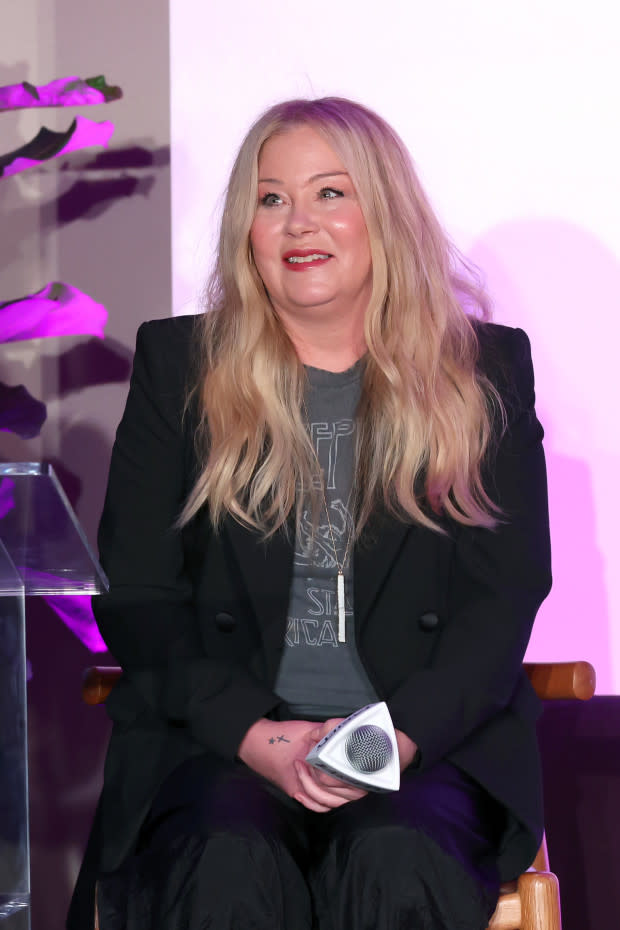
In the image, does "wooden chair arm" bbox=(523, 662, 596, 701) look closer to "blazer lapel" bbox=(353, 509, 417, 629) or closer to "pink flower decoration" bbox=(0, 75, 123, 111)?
"blazer lapel" bbox=(353, 509, 417, 629)

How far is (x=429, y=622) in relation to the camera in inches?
70.6

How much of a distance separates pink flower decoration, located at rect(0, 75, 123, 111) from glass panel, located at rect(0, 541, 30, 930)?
50.0 inches

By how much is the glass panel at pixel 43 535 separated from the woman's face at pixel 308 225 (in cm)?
68

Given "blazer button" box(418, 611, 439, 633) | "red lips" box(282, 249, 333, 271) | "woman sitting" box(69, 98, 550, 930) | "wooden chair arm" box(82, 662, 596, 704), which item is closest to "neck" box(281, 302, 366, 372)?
"woman sitting" box(69, 98, 550, 930)

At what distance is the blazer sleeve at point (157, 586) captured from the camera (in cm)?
169

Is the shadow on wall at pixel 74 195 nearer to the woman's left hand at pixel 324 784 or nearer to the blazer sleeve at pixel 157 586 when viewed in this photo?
the blazer sleeve at pixel 157 586

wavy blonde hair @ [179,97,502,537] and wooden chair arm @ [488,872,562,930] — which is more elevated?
wavy blonde hair @ [179,97,502,537]

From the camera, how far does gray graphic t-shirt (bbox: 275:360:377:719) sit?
1.77 metres

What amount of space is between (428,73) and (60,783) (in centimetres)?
183

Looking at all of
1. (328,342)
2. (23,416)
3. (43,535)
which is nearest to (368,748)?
(43,535)

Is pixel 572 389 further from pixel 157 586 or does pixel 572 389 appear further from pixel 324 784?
pixel 324 784

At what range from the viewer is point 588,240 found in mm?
2518

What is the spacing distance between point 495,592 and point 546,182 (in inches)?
43.8

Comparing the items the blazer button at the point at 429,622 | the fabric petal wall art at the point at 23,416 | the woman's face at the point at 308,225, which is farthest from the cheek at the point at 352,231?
the fabric petal wall art at the point at 23,416
